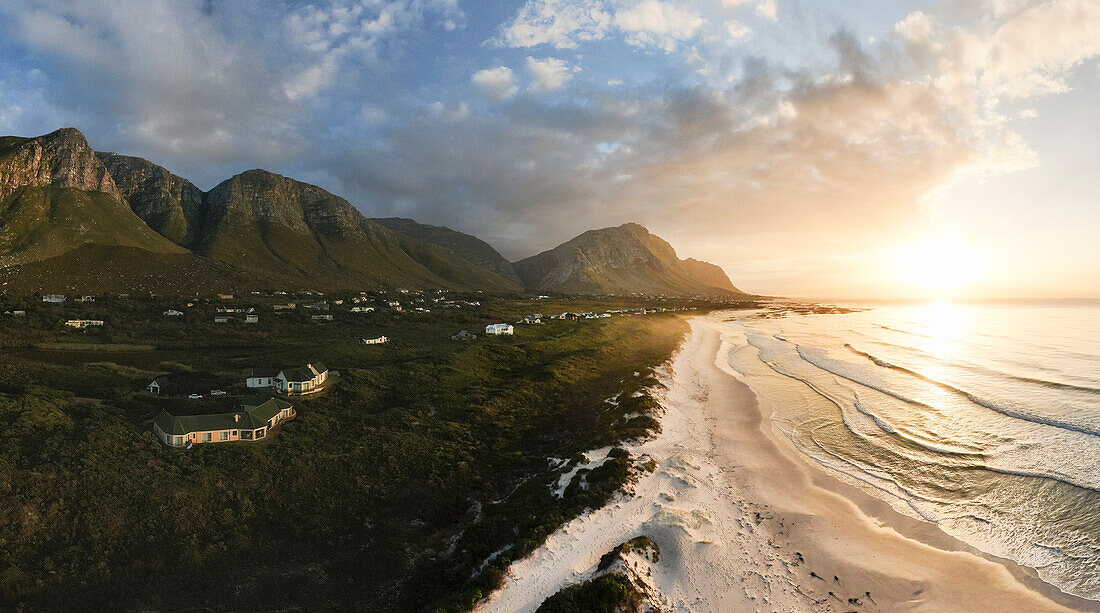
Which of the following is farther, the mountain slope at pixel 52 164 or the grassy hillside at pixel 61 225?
the mountain slope at pixel 52 164

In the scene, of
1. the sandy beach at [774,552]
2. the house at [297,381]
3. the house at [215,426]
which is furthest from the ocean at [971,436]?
the house at [297,381]

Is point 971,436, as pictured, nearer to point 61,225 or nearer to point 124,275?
point 124,275

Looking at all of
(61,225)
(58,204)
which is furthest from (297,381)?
(58,204)

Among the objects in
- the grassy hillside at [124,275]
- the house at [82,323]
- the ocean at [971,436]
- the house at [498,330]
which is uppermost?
the grassy hillside at [124,275]

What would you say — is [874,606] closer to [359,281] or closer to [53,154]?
[359,281]

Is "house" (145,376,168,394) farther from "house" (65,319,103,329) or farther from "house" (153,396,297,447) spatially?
"house" (65,319,103,329)

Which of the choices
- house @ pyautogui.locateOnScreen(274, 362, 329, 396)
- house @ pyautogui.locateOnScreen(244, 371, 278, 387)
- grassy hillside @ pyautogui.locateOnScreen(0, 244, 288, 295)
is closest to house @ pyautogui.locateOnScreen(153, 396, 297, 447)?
house @ pyautogui.locateOnScreen(274, 362, 329, 396)

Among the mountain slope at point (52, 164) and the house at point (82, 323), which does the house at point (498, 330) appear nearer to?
the house at point (82, 323)
